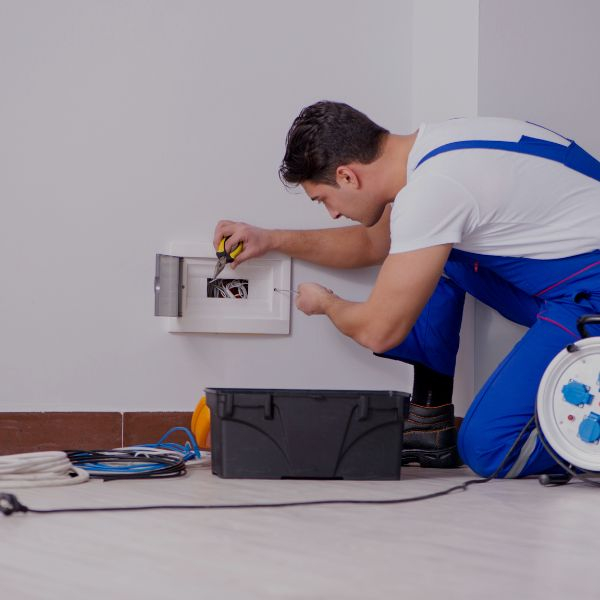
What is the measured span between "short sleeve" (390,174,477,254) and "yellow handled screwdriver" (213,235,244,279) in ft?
1.90

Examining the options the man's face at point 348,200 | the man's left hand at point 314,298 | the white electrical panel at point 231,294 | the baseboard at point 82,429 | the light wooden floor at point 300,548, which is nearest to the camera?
the light wooden floor at point 300,548

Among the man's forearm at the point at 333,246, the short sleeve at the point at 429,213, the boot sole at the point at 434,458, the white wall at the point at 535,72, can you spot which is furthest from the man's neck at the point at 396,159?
the boot sole at the point at 434,458

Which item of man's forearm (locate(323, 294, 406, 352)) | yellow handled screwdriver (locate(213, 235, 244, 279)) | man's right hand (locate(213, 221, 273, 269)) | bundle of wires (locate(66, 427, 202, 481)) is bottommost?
bundle of wires (locate(66, 427, 202, 481))

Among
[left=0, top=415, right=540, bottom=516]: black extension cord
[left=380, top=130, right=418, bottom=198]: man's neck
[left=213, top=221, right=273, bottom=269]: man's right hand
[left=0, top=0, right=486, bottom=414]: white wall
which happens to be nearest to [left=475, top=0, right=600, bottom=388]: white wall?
[left=0, top=0, right=486, bottom=414]: white wall

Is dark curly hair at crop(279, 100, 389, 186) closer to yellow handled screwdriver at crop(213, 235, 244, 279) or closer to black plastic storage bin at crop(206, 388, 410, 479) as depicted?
yellow handled screwdriver at crop(213, 235, 244, 279)

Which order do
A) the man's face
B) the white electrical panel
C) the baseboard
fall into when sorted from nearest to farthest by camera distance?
the man's face → the baseboard → the white electrical panel

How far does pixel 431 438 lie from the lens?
7.07ft

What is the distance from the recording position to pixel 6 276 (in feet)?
7.19

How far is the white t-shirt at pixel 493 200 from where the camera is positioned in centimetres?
173

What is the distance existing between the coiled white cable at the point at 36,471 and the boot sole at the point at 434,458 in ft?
2.75

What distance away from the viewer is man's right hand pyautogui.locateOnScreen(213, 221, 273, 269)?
223 centimetres

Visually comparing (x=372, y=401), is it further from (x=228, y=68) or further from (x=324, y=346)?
(x=228, y=68)

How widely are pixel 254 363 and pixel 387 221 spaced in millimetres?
519

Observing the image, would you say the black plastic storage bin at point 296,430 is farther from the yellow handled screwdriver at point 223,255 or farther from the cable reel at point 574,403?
the yellow handled screwdriver at point 223,255
